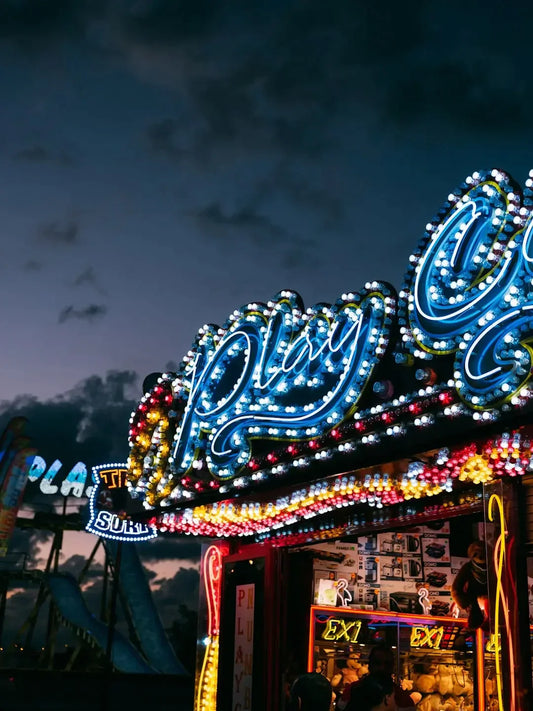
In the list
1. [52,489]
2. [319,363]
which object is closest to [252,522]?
[319,363]

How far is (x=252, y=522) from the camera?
1202cm

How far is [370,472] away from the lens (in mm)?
9203

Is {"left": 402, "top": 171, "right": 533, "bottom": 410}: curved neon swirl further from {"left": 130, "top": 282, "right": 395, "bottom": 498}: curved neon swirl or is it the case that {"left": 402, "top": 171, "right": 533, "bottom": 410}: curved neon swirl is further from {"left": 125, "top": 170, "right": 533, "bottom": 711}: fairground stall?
{"left": 130, "top": 282, "right": 395, "bottom": 498}: curved neon swirl

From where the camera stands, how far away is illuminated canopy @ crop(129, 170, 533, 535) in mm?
7582

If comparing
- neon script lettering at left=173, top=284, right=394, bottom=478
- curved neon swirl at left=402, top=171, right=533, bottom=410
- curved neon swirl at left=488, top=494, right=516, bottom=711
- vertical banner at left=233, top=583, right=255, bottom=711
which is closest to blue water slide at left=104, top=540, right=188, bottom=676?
vertical banner at left=233, top=583, right=255, bottom=711

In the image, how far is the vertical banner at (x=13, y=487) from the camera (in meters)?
26.6

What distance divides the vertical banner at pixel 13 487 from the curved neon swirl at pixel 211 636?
14052mm

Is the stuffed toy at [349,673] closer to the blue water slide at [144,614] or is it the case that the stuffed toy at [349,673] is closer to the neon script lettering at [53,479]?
the blue water slide at [144,614]

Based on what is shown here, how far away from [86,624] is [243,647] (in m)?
20.5

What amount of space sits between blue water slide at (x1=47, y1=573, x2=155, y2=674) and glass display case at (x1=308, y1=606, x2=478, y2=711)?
20406mm

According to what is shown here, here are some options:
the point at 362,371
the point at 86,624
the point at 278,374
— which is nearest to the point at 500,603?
the point at 362,371

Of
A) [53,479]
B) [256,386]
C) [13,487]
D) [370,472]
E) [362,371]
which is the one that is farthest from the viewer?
[53,479]

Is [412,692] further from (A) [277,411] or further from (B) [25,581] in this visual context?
(B) [25,581]

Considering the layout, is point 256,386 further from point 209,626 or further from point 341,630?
point 209,626
